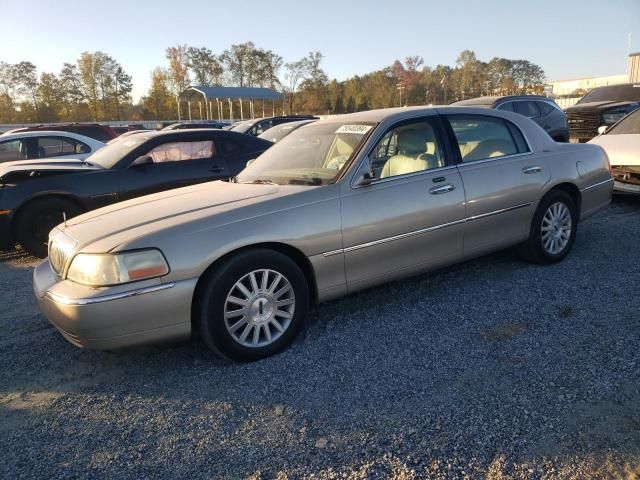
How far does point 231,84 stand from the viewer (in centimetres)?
6969

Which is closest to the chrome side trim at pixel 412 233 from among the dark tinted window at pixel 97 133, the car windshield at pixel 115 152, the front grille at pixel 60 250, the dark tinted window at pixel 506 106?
the front grille at pixel 60 250

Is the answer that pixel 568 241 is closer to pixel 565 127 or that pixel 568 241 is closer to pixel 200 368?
pixel 200 368

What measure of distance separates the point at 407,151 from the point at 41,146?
791cm

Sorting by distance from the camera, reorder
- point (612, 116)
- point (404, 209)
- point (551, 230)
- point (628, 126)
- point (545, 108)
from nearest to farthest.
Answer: point (404, 209), point (551, 230), point (628, 126), point (545, 108), point (612, 116)

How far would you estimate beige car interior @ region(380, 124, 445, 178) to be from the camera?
3828mm

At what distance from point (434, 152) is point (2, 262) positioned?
538 cm

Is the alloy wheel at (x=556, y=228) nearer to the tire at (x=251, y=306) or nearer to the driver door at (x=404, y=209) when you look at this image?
the driver door at (x=404, y=209)

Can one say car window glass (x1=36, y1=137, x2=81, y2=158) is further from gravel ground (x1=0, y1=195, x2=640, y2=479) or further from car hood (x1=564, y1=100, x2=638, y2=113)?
car hood (x1=564, y1=100, x2=638, y2=113)

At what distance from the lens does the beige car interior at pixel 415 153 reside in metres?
3.83

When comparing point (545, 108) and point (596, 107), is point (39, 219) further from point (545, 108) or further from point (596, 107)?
point (596, 107)

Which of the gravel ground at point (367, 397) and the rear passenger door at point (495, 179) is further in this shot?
the rear passenger door at point (495, 179)

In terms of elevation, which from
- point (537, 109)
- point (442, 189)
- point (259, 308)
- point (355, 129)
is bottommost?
point (259, 308)

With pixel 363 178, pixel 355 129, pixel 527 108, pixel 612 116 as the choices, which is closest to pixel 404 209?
pixel 363 178

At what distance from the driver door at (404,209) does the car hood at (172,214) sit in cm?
47
